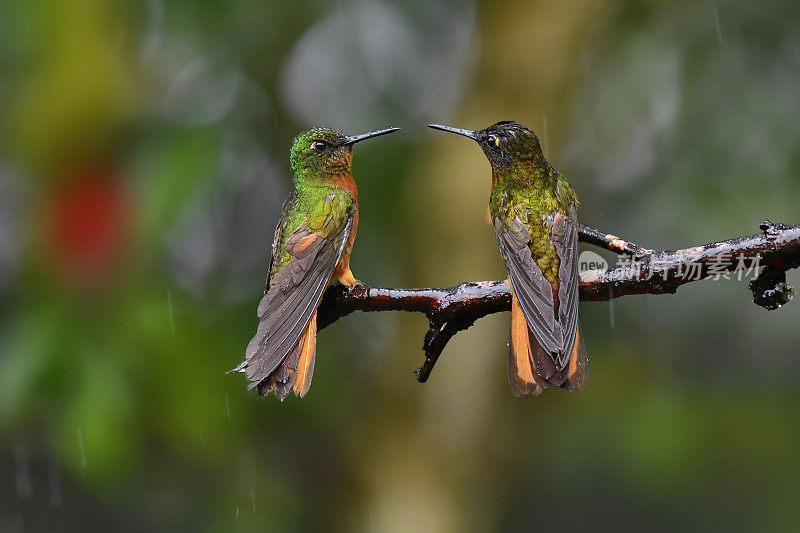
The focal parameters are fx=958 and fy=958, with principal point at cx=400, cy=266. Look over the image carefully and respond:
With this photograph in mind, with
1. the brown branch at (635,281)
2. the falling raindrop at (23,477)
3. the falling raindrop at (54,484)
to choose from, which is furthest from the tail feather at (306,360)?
the falling raindrop at (23,477)

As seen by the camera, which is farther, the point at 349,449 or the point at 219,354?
the point at 349,449

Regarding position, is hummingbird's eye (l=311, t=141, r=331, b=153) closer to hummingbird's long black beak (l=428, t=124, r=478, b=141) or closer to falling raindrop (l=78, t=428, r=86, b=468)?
hummingbird's long black beak (l=428, t=124, r=478, b=141)

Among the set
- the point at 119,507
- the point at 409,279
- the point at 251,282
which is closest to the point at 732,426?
the point at 409,279

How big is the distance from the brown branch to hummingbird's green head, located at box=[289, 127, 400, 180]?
49 cm

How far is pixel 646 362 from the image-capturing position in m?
8.73

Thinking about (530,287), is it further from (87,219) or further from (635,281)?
(87,219)

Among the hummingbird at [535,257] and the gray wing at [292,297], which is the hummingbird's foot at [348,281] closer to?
the gray wing at [292,297]

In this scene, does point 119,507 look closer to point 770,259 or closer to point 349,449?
point 349,449

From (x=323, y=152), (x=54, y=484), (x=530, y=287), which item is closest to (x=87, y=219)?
(x=323, y=152)

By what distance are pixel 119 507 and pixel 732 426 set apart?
593cm

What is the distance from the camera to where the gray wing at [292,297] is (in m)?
1.59

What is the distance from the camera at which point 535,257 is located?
77.0 inches

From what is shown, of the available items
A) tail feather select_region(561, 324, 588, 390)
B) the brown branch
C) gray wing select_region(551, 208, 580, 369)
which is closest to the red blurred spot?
the brown branch

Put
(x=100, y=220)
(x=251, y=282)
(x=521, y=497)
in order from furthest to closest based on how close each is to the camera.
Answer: (x=521, y=497) → (x=251, y=282) → (x=100, y=220)
